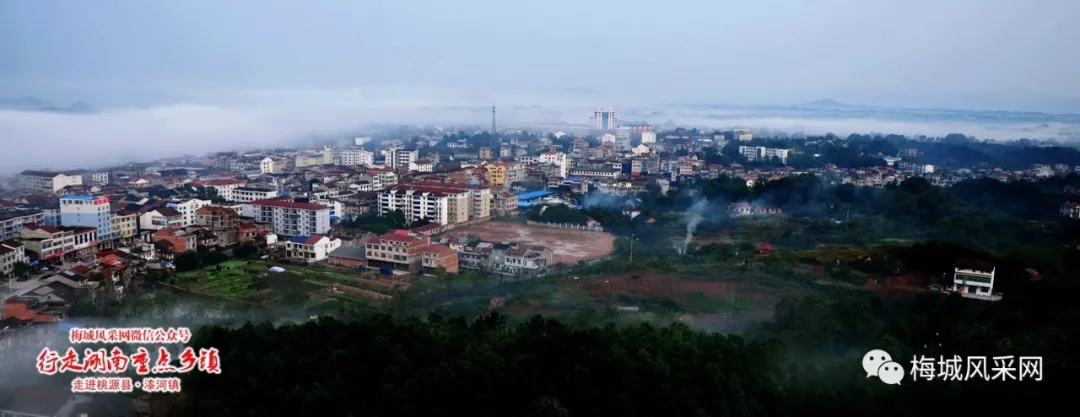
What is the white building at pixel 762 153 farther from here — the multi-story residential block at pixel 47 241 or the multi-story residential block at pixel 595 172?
the multi-story residential block at pixel 47 241

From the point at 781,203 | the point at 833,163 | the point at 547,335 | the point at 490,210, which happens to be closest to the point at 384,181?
the point at 490,210

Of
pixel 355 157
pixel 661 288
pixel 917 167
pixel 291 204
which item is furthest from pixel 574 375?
pixel 355 157

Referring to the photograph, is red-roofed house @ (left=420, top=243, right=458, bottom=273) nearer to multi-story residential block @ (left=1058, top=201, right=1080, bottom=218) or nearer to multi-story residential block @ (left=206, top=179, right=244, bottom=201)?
multi-story residential block @ (left=206, top=179, right=244, bottom=201)

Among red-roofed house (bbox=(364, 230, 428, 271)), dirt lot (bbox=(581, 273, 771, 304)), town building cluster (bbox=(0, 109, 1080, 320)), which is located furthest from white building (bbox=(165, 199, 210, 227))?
dirt lot (bbox=(581, 273, 771, 304))

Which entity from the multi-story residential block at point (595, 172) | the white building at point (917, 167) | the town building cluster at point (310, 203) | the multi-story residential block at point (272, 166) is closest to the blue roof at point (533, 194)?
the town building cluster at point (310, 203)

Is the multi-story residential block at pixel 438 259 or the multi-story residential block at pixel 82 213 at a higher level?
the multi-story residential block at pixel 82 213
